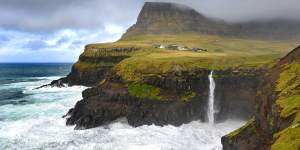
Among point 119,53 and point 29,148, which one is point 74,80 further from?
point 29,148

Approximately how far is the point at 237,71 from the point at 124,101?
19.6 m

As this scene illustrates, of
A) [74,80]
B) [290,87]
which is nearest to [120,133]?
[290,87]

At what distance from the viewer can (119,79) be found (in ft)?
220

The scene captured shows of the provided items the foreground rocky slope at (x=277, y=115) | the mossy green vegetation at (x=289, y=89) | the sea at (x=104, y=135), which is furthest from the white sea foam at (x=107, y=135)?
the mossy green vegetation at (x=289, y=89)

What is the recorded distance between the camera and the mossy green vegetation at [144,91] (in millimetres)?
60375

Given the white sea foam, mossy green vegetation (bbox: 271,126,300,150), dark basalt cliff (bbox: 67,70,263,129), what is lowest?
the white sea foam

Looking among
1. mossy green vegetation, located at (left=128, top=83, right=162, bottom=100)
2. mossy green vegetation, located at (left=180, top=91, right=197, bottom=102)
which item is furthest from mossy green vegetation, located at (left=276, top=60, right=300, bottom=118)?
mossy green vegetation, located at (left=128, top=83, right=162, bottom=100)

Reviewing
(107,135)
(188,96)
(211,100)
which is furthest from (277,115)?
(211,100)

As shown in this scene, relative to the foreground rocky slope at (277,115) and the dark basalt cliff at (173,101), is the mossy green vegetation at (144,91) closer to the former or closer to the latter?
the dark basalt cliff at (173,101)

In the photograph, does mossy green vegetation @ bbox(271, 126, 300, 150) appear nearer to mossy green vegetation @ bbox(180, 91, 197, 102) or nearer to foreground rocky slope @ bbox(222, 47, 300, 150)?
foreground rocky slope @ bbox(222, 47, 300, 150)

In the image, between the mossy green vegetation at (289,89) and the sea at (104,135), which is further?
the sea at (104,135)

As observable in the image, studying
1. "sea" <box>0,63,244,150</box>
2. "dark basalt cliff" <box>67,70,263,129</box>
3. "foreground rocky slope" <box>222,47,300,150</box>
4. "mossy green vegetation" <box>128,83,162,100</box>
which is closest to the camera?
"foreground rocky slope" <box>222,47,300,150</box>

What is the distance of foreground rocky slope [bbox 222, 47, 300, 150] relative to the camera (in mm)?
23397

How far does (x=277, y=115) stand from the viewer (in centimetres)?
2759
